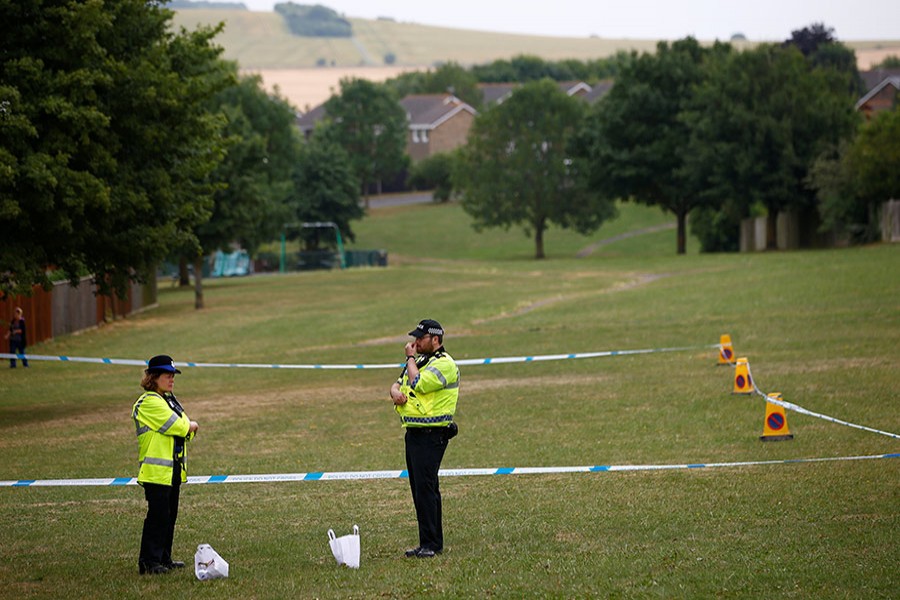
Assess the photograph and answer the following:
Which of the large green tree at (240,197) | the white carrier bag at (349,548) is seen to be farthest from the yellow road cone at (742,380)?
the large green tree at (240,197)

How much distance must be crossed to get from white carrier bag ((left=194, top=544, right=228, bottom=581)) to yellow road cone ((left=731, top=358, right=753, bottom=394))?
1255cm

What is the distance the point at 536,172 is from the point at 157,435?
87.8 metres

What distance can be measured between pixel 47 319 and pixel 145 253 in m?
17.6

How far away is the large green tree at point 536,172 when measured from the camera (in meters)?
96.9

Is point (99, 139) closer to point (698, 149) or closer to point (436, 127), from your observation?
point (698, 149)

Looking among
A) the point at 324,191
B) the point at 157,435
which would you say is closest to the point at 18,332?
the point at 157,435

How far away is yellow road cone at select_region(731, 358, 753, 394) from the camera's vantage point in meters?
20.9

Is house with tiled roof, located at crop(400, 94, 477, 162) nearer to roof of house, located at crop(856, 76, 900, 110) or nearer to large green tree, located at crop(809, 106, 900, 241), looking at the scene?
roof of house, located at crop(856, 76, 900, 110)

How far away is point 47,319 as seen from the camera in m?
40.3

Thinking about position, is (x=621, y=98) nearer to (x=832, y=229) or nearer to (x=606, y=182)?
(x=606, y=182)

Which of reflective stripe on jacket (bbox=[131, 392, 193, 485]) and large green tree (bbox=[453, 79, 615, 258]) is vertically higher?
large green tree (bbox=[453, 79, 615, 258])

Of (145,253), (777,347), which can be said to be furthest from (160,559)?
(777,347)

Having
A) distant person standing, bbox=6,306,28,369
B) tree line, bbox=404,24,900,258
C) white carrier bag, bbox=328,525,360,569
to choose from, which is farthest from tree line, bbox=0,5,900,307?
white carrier bag, bbox=328,525,360,569

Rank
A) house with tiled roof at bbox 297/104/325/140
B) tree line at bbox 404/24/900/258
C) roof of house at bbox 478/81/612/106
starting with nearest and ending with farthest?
tree line at bbox 404/24/900/258
roof of house at bbox 478/81/612/106
house with tiled roof at bbox 297/104/325/140
